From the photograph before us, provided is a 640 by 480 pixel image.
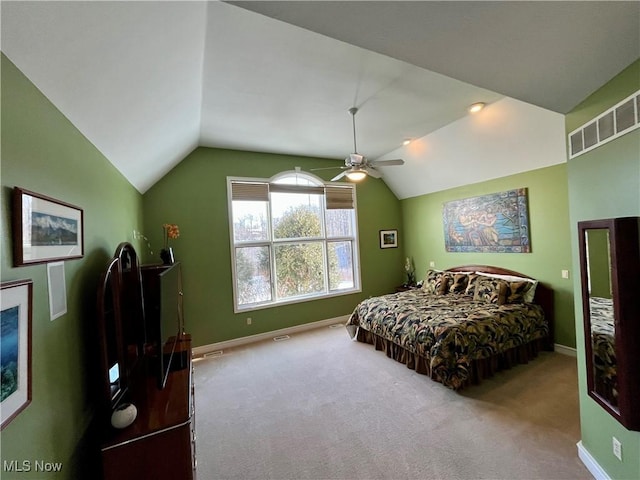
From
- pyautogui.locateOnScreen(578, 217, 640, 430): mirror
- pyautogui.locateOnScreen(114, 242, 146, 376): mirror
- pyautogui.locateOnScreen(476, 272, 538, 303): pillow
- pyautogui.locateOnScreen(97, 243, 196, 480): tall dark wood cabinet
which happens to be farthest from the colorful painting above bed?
pyautogui.locateOnScreen(114, 242, 146, 376): mirror

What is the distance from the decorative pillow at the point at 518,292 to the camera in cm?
363

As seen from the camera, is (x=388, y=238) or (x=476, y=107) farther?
(x=388, y=238)

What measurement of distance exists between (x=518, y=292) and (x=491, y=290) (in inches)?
12.2

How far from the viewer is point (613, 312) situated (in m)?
1.48

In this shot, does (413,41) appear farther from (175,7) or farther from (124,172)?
(124,172)

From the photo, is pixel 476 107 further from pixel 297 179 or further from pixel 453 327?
pixel 297 179

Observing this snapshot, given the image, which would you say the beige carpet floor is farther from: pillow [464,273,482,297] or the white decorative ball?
pillow [464,273,482,297]

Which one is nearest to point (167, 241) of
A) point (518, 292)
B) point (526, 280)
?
point (518, 292)

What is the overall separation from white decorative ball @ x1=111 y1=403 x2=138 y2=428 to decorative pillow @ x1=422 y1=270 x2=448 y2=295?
4236 mm

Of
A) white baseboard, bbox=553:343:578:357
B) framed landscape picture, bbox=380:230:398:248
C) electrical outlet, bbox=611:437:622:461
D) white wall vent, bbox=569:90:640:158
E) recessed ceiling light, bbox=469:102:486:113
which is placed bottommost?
white baseboard, bbox=553:343:578:357

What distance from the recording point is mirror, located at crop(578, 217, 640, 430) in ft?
4.51

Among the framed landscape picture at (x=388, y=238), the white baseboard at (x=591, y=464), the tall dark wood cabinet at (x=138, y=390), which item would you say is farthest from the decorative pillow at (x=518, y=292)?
the tall dark wood cabinet at (x=138, y=390)

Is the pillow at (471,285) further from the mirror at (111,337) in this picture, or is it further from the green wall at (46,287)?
the green wall at (46,287)

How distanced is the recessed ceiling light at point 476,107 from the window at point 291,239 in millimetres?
2524
